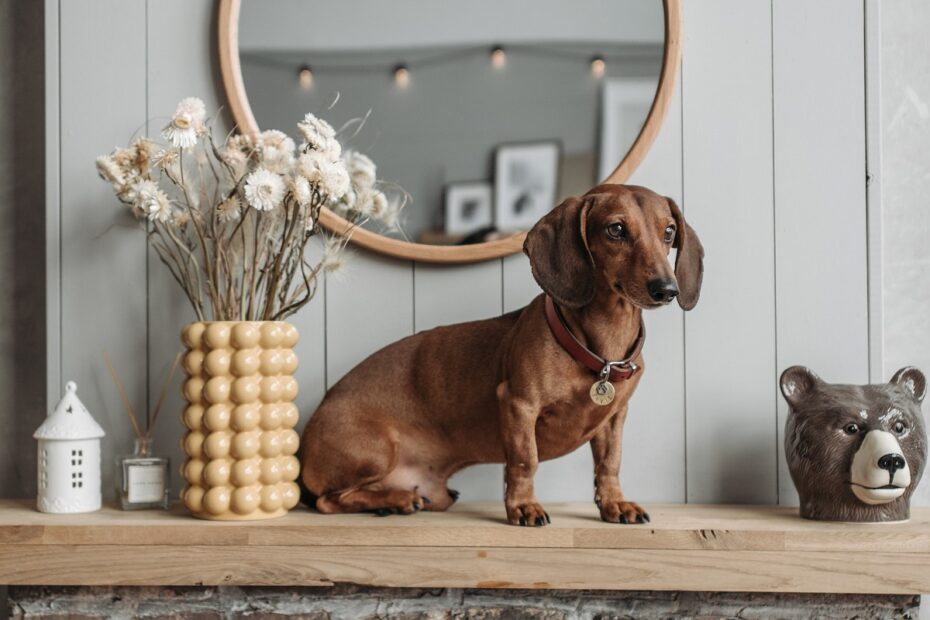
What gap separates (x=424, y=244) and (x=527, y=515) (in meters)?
0.56

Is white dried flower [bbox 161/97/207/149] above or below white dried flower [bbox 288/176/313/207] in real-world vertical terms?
above

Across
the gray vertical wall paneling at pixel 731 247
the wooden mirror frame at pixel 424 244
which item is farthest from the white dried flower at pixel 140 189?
the gray vertical wall paneling at pixel 731 247

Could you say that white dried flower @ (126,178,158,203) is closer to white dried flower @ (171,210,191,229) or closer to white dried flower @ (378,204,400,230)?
white dried flower @ (171,210,191,229)

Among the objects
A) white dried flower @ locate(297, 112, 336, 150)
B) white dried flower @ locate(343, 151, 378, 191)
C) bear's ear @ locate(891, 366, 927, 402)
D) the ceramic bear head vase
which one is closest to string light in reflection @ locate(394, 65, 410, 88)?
white dried flower @ locate(343, 151, 378, 191)

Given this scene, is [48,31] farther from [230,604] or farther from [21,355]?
[230,604]

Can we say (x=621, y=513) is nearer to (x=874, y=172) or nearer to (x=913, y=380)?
(x=913, y=380)

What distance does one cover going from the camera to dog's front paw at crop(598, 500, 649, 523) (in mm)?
1377

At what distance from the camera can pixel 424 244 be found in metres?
1.63

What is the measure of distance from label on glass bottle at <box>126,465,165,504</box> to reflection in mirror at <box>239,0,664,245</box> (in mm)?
613

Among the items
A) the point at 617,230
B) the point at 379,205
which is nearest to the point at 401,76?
the point at 379,205

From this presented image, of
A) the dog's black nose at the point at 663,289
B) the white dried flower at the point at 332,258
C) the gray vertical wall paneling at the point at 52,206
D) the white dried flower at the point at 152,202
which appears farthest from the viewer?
the gray vertical wall paneling at the point at 52,206

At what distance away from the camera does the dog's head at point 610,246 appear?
1.28 metres

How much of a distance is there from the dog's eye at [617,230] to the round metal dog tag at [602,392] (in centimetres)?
24

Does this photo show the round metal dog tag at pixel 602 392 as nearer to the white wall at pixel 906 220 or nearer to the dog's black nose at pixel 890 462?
the dog's black nose at pixel 890 462
